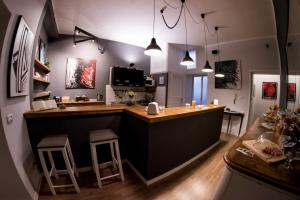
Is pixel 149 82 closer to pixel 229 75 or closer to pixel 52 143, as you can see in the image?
pixel 229 75

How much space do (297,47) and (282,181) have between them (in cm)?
233

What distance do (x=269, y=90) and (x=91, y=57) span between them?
658 centimetres

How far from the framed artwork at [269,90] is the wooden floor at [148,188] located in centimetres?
440

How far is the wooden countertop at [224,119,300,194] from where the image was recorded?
0.77m

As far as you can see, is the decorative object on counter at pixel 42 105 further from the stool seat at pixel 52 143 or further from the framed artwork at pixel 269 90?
the framed artwork at pixel 269 90

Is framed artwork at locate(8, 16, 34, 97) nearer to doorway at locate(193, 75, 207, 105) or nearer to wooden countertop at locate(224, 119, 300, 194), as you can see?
wooden countertop at locate(224, 119, 300, 194)

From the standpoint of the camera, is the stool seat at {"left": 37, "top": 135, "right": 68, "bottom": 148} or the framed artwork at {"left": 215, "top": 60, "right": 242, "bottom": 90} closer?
the stool seat at {"left": 37, "top": 135, "right": 68, "bottom": 148}

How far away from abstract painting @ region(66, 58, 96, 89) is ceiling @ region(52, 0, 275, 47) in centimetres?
95

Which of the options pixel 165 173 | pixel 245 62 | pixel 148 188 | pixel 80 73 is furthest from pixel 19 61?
pixel 245 62

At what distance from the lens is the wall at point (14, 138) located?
1453 millimetres

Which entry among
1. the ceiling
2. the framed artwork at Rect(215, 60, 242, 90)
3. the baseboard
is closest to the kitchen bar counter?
the baseboard

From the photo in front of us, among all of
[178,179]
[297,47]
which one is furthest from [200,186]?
[297,47]

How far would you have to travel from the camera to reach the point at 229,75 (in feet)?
16.2

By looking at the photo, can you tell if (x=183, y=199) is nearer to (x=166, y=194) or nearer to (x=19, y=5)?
(x=166, y=194)
